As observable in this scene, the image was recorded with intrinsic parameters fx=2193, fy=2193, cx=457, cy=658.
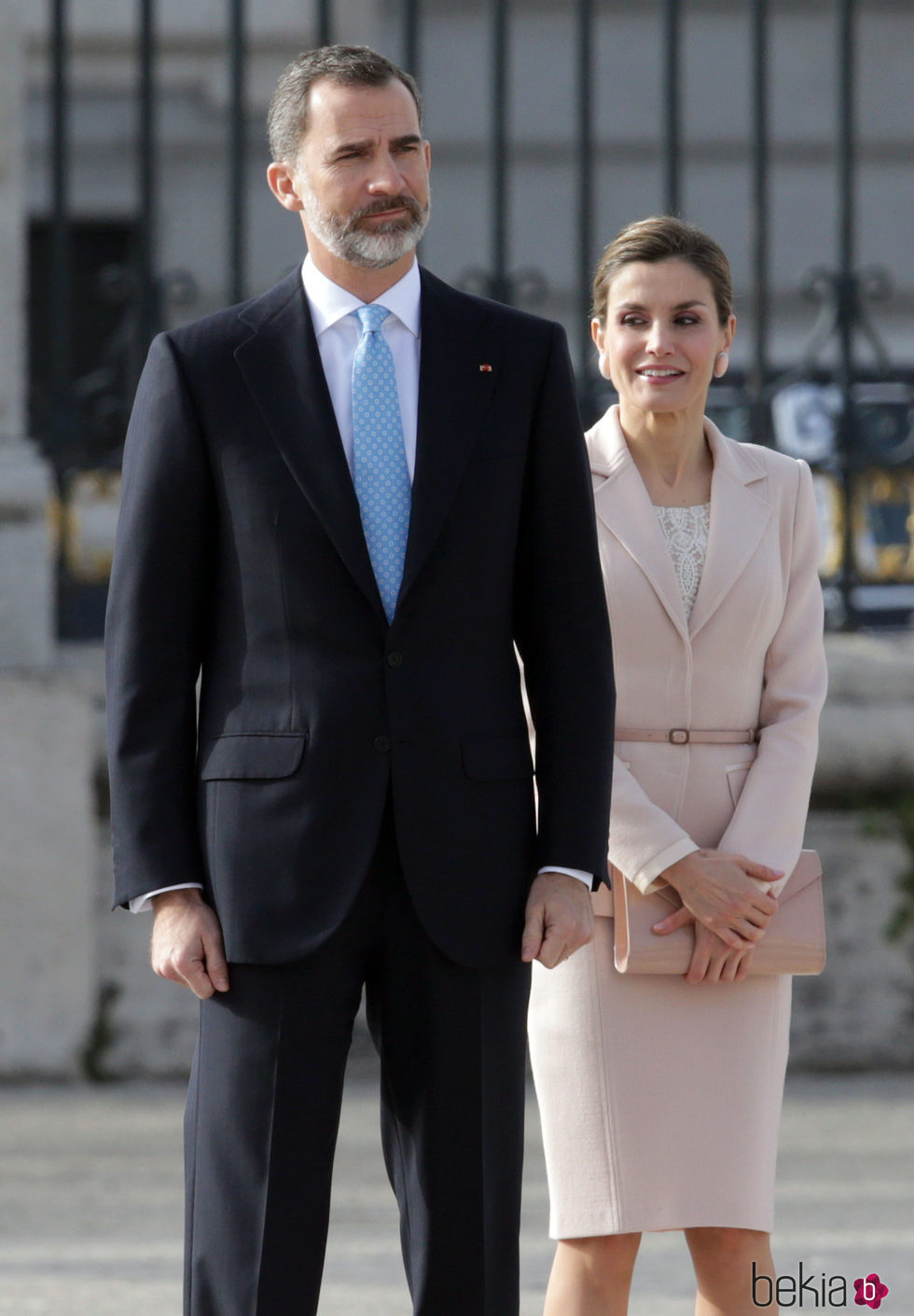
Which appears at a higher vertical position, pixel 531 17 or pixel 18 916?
pixel 531 17

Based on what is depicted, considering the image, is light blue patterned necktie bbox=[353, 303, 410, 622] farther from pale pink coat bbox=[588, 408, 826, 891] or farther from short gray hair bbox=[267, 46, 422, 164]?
pale pink coat bbox=[588, 408, 826, 891]

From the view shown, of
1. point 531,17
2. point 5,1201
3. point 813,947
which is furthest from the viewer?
point 531,17

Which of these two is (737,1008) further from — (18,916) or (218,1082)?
(18,916)

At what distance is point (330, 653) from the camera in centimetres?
263

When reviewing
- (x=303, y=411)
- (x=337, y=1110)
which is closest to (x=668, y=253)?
(x=303, y=411)

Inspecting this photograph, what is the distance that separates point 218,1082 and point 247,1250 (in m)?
0.20

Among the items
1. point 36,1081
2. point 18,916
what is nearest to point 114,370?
point 18,916

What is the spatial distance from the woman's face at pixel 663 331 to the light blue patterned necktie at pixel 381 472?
0.55 m

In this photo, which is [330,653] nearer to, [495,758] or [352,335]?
[495,758]

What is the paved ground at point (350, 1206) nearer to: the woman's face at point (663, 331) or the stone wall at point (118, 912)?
the stone wall at point (118, 912)

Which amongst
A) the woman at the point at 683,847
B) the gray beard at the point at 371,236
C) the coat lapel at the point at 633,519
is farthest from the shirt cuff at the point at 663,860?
the gray beard at the point at 371,236

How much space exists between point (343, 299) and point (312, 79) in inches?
10.6

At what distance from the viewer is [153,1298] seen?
3980 mm

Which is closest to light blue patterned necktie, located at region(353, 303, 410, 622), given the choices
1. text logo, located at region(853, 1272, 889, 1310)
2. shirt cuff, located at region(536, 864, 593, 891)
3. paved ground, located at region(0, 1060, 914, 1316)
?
shirt cuff, located at region(536, 864, 593, 891)
